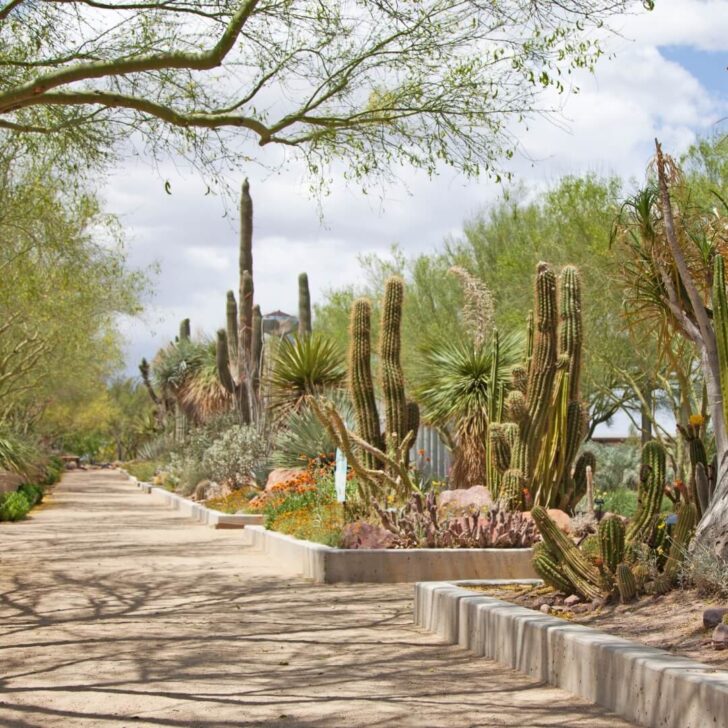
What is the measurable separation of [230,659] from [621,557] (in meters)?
2.78

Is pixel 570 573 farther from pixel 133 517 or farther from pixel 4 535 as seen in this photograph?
pixel 133 517

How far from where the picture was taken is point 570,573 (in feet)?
28.2

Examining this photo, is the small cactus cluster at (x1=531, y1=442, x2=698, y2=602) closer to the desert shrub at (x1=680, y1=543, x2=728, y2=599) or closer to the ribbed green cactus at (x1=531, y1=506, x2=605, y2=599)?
the ribbed green cactus at (x1=531, y1=506, x2=605, y2=599)

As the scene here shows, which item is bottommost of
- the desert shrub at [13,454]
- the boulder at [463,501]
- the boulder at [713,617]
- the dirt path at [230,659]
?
the dirt path at [230,659]

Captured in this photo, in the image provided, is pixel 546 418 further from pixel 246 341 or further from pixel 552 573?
pixel 246 341

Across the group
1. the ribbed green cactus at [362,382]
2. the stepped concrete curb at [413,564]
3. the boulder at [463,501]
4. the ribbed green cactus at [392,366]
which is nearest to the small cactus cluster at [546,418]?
the boulder at [463,501]

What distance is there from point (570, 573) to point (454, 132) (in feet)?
16.3

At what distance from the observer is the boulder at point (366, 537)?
12844mm

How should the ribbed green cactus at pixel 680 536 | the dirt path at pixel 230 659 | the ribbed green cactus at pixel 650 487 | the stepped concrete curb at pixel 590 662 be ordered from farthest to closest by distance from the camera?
the ribbed green cactus at pixel 650 487 → the ribbed green cactus at pixel 680 536 → the dirt path at pixel 230 659 → the stepped concrete curb at pixel 590 662

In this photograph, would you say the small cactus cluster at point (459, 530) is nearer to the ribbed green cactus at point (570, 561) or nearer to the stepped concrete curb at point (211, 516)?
the ribbed green cactus at point (570, 561)

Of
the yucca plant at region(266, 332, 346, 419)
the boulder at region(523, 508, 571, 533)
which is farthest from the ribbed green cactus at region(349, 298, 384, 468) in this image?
the yucca plant at region(266, 332, 346, 419)

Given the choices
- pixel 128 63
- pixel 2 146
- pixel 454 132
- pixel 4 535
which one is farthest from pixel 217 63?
pixel 4 535

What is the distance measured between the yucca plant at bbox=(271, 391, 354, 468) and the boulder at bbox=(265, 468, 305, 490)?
0.23m

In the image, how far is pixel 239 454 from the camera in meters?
26.6
